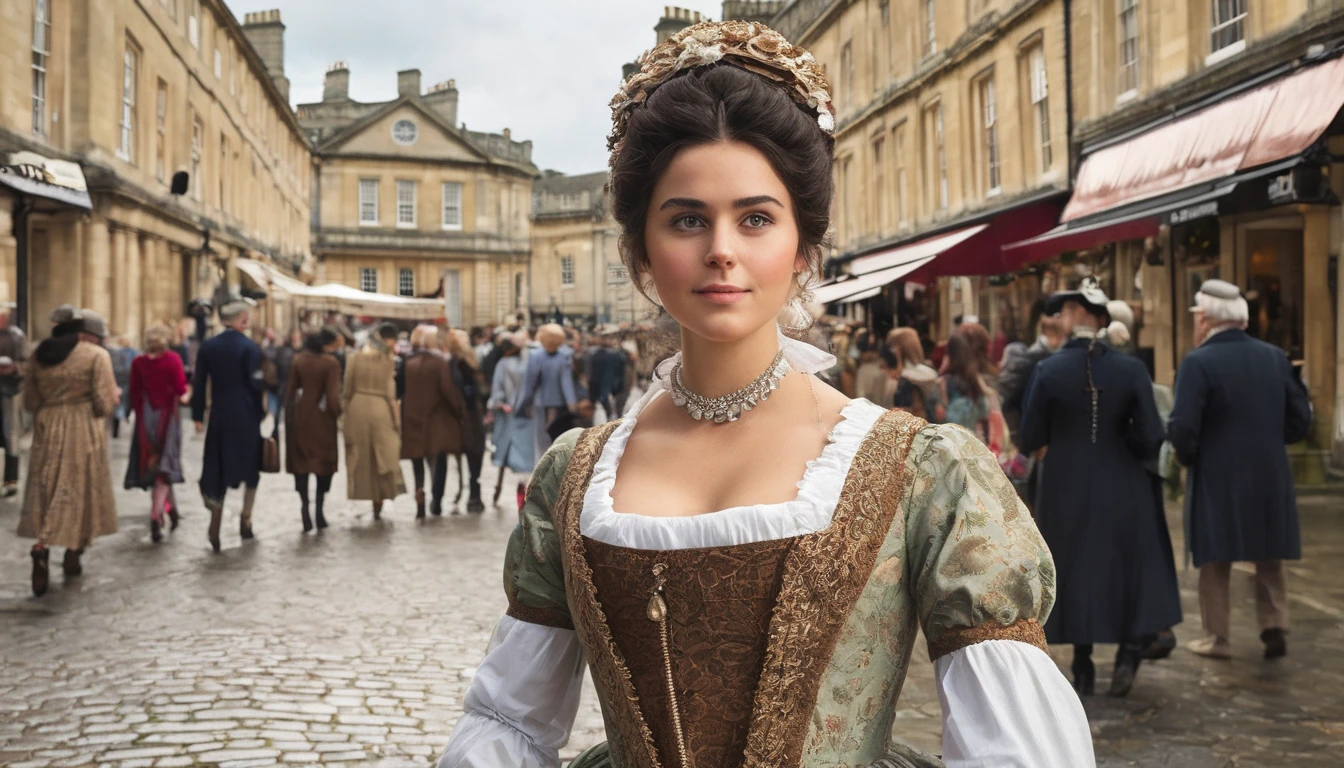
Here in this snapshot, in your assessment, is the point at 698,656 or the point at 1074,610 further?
the point at 1074,610

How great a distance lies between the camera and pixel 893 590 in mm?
1494

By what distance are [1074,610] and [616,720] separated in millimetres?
4117

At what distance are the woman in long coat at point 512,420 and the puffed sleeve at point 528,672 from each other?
8887mm

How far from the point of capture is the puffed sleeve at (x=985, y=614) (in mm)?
1356

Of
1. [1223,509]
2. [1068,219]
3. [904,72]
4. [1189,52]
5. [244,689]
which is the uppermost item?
[904,72]

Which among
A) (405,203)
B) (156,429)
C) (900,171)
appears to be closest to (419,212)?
(405,203)

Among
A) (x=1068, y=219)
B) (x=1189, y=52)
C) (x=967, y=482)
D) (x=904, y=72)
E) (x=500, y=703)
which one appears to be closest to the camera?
(x=967, y=482)

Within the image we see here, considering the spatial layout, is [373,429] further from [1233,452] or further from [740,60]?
[740,60]

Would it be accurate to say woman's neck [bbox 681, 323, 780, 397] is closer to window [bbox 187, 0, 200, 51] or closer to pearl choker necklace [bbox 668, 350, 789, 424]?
pearl choker necklace [bbox 668, 350, 789, 424]

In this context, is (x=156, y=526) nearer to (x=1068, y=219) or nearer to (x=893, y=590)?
(x=893, y=590)

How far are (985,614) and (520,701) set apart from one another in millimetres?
664

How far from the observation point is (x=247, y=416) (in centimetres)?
921

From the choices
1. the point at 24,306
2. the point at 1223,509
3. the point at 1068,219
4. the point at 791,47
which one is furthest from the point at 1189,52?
the point at 24,306

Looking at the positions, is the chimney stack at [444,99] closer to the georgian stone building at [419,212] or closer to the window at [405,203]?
the georgian stone building at [419,212]
